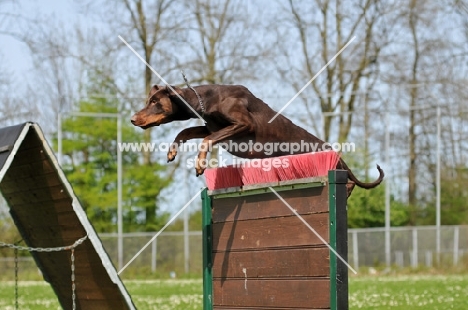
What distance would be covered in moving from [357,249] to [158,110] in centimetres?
2634

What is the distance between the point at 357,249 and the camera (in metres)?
32.5

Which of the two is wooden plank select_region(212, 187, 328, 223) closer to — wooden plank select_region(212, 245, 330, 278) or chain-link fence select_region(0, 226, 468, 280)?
wooden plank select_region(212, 245, 330, 278)

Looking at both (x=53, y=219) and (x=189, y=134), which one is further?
(x=53, y=219)

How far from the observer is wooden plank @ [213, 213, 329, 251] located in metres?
6.32

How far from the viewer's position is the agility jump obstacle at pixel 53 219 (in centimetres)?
747

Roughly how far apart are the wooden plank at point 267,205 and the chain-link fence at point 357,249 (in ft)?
79.9

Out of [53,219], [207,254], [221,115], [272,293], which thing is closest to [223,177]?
[207,254]

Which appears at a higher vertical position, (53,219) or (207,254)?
(53,219)

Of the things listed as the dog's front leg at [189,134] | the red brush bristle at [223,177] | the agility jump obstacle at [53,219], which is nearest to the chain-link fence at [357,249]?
the agility jump obstacle at [53,219]

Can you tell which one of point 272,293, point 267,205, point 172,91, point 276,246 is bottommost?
point 272,293

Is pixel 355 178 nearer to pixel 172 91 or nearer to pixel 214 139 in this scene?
pixel 214 139

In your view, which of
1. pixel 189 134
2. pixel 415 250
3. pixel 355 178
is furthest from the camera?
pixel 415 250

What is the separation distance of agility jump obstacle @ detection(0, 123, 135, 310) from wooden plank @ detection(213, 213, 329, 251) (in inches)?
39.3

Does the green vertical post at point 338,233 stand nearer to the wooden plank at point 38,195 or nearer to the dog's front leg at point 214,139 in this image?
the dog's front leg at point 214,139
